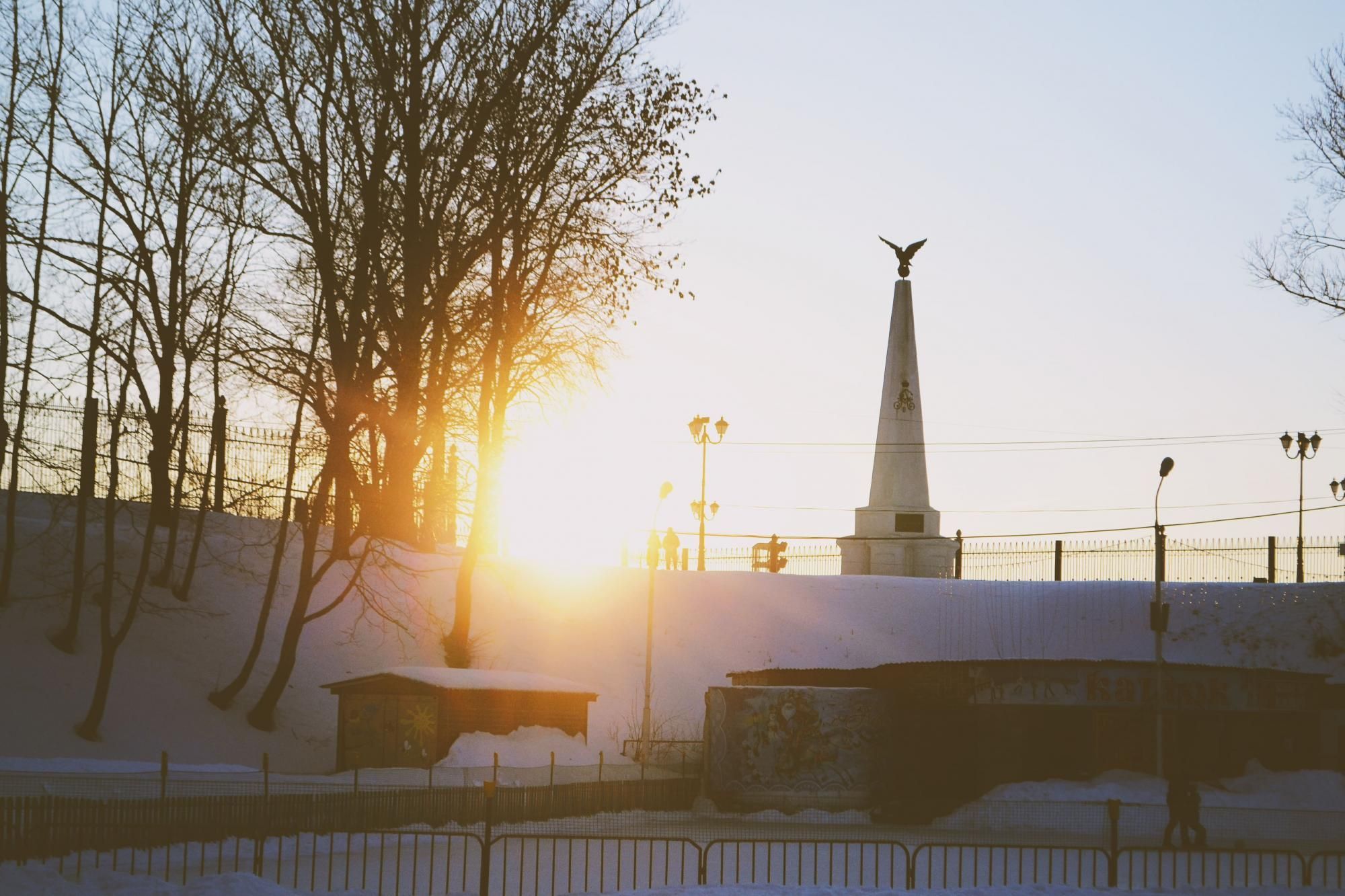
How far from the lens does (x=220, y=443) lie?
38.2 m

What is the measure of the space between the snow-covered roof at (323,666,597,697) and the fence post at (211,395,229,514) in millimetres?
7270

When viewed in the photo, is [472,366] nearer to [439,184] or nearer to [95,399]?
[439,184]

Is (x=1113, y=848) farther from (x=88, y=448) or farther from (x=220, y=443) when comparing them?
(x=220, y=443)

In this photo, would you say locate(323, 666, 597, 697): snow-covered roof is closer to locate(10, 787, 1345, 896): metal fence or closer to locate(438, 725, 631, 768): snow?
locate(438, 725, 631, 768): snow

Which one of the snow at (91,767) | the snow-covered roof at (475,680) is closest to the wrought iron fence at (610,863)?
the snow at (91,767)

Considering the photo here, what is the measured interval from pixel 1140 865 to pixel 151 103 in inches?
904

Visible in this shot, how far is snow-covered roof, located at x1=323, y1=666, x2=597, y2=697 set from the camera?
31250 millimetres

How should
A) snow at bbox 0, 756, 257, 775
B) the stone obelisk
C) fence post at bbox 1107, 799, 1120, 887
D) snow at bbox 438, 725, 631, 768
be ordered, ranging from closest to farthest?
1. fence post at bbox 1107, 799, 1120, 887
2. snow at bbox 0, 756, 257, 775
3. snow at bbox 438, 725, 631, 768
4. the stone obelisk

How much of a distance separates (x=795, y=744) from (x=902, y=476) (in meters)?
19.0

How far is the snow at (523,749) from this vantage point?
31.0 meters

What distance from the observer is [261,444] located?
43.8 metres

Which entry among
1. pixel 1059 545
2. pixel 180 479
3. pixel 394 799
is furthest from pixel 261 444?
pixel 1059 545

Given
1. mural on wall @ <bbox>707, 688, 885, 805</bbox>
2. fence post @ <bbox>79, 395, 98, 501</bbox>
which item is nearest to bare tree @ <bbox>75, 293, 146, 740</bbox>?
fence post @ <bbox>79, 395, 98, 501</bbox>

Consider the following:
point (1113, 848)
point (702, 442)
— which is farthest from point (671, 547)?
point (1113, 848)
